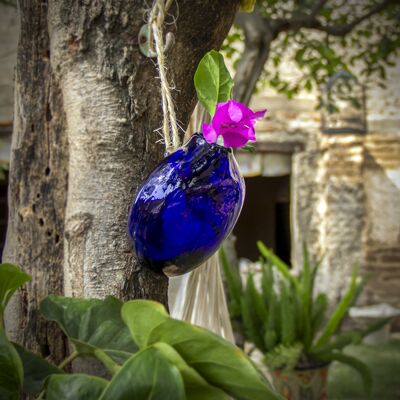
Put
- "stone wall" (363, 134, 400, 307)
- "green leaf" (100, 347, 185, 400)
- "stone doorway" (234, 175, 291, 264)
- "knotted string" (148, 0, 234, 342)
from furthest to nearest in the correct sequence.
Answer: "stone doorway" (234, 175, 291, 264), "stone wall" (363, 134, 400, 307), "knotted string" (148, 0, 234, 342), "green leaf" (100, 347, 185, 400)

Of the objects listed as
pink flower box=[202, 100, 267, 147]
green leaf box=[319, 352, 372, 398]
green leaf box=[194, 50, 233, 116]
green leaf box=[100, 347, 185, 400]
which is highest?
green leaf box=[194, 50, 233, 116]

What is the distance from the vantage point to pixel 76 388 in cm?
49

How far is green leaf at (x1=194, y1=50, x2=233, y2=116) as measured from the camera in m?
0.59

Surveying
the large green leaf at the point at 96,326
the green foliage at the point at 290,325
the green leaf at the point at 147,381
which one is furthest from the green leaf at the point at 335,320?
the green leaf at the point at 147,381

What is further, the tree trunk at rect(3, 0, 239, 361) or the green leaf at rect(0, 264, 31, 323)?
the tree trunk at rect(3, 0, 239, 361)

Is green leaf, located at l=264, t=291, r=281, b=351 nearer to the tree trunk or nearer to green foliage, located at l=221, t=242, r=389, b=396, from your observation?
green foliage, located at l=221, t=242, r=389, b=396

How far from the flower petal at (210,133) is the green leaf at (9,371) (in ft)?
0.86

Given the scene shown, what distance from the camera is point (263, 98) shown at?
174 inches

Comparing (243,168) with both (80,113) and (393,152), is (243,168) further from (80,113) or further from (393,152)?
(80,113)

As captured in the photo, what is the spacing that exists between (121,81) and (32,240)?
A: 242 mm

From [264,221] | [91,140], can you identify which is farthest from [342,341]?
[264,221]

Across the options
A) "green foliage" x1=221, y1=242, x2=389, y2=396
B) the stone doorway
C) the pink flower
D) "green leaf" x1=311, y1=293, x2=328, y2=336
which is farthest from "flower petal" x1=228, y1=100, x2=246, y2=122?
the stone doorway

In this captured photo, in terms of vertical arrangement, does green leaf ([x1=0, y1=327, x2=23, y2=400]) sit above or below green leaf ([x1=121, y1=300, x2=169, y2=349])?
below

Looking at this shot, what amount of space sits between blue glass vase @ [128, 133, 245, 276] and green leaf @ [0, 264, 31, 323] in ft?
0.38
